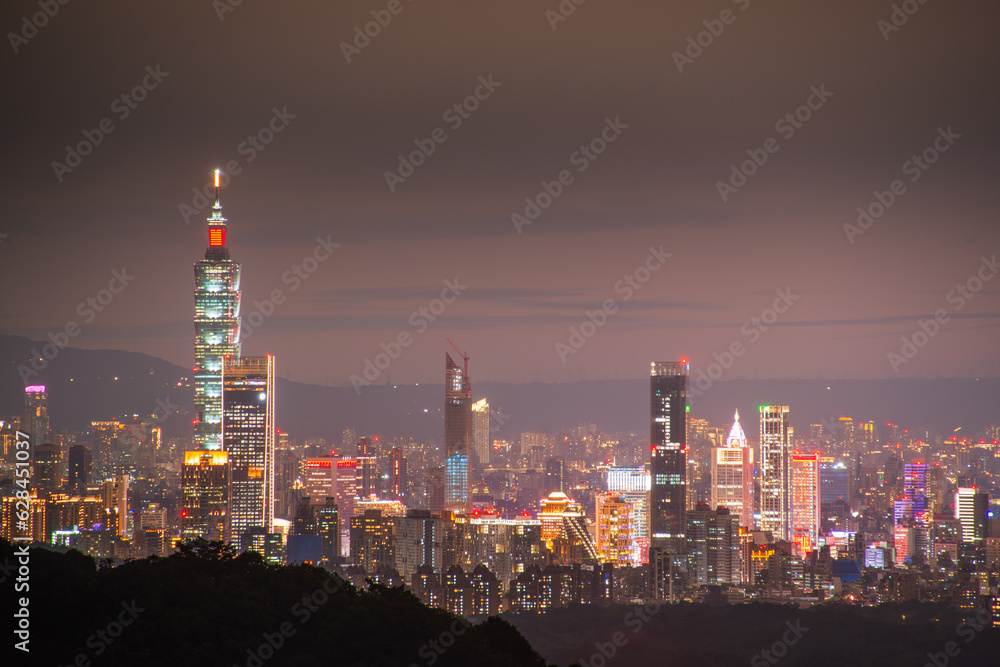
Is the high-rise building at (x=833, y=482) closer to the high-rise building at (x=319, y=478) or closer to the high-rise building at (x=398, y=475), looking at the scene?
the high-rise building at (x=398, y=475)

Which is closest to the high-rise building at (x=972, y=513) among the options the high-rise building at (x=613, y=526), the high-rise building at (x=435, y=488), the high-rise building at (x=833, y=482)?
the high-rise building at (x=833, y=482)

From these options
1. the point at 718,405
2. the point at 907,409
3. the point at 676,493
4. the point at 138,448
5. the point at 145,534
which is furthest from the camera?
the point at 907,409

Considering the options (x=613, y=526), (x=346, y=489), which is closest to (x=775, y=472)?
(x=613, y=526)

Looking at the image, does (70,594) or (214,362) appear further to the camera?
(214,362)

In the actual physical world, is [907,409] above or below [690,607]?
above

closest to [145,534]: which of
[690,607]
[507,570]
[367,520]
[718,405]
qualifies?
[367,520]

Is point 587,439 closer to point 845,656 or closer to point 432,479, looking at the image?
point 432,479

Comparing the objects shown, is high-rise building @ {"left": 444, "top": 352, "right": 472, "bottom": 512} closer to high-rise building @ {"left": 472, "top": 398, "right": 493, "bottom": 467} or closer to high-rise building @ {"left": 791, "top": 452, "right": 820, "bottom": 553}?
Result: high-rise building @ {"left": 472, "top": 398, "right": 493, "bottom": 467}

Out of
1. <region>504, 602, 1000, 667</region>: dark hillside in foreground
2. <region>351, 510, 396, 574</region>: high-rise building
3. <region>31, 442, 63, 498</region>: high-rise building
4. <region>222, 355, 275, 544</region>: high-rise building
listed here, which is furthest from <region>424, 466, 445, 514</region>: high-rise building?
<region>504, 602, 1000, 667</region>: dark hillside in foreground
